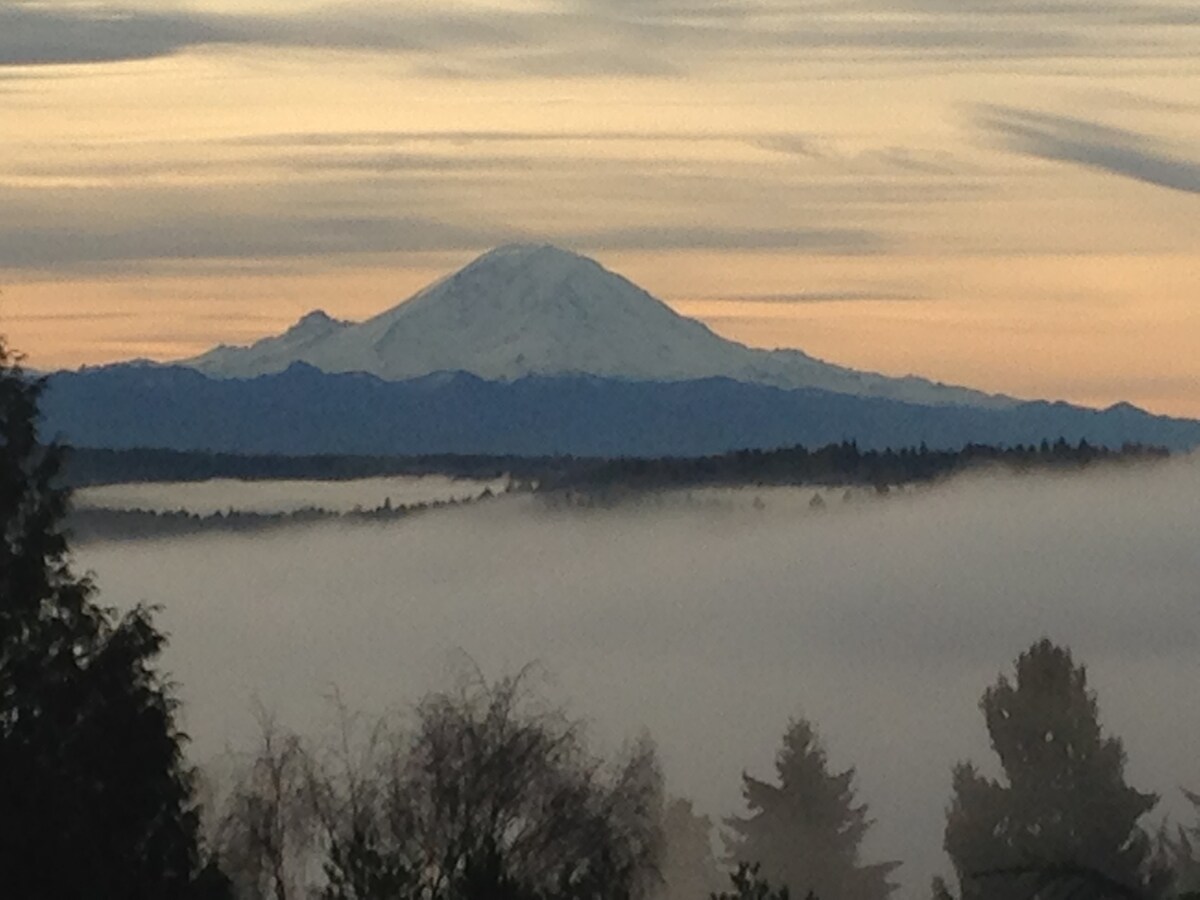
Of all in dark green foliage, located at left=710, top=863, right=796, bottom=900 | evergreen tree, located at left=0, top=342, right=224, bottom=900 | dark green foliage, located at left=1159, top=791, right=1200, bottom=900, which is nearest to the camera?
dark green foliage, located at left=710, top=863, right=796, bottom=900

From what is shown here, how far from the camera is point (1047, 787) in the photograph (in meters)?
80.9

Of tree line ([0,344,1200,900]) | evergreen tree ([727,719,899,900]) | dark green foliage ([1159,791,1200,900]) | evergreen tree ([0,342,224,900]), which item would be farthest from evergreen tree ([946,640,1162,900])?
evergreen tree ([0,342,224,900])

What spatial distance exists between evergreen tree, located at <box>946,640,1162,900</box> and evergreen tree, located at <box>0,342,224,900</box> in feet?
136

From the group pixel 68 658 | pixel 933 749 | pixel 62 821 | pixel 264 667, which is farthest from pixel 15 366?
pixel 264 667

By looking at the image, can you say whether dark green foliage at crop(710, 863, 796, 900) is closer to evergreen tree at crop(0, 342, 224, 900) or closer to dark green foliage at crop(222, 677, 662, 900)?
dark green foliage at crop(222, 677, 662, 900)

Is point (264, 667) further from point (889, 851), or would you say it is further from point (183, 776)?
point (183, 776)

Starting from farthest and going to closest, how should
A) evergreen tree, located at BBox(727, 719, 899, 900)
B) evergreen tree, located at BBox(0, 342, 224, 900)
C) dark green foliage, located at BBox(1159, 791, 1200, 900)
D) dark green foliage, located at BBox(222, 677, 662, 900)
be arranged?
evergreen tree, located at BBox(727, 719, 899, 900)
dark green foliage, located at BBox(1159, 791, 1200, 900)
dark green foliage, located at BBox(222, 677, 662, 900)
evergreen tree, located at BBox(0, 342, 224, 900)

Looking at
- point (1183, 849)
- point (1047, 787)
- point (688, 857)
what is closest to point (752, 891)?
point (1047, 787)

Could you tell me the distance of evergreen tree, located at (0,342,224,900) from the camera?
103 ft

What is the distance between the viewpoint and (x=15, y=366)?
35.8 meters

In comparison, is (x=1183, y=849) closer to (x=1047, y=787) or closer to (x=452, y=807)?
(x=1047, y=787)

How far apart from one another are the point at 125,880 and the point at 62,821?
1.34 metres

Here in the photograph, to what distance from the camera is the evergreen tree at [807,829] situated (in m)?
89.4

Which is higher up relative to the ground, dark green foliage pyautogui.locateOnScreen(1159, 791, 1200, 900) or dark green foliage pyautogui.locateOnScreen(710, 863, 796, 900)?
dark green foliage pyautogui.locateOnScreen(710, 863, 796, 900)
